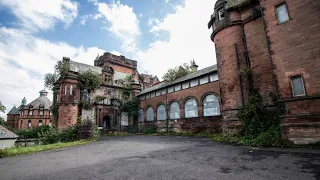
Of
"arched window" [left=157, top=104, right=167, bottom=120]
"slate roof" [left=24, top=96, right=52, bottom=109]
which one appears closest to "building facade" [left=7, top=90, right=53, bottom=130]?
"slate roof" [left=24, top=96, right=52, bottom=109]

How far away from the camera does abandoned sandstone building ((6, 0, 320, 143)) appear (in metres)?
7.87

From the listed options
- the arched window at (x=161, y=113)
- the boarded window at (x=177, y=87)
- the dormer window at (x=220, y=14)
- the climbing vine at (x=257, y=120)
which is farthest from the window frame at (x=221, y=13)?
the arched window at (x=161, y=113)

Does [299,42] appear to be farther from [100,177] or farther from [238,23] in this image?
[100,177]

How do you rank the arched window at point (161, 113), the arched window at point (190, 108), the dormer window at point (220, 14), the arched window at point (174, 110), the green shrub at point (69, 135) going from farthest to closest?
the arched window at point (161, 113) < the arched window at point (174, 110) < the arched window at point (190, 108) < the green shrub at point (69, 135) < the dormer window at point (220, 14)

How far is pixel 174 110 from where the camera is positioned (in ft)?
71.0

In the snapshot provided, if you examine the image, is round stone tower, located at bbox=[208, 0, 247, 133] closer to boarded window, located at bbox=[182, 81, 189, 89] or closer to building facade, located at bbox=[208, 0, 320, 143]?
building facade, located at bbox=[208, 0, 320, 143]

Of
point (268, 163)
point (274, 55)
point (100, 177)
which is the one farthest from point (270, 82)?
point (100, 177)

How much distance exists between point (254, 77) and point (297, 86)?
3.31 m

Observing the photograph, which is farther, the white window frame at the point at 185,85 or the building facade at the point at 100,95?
the building facade at the point at 100,95

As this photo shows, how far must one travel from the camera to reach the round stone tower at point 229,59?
1174cm

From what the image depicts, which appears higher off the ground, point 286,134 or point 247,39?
point 247,39

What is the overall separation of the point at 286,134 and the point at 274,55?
4.35m

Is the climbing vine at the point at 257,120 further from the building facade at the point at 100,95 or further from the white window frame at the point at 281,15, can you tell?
the building facade at the point at 100,95

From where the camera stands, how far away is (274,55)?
9125 millimetres
